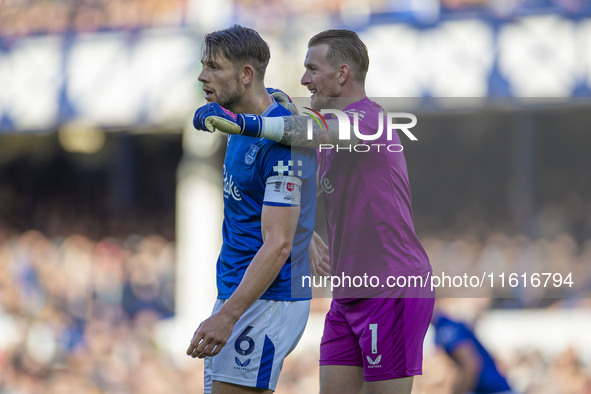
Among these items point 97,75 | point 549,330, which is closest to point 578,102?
point 549,330

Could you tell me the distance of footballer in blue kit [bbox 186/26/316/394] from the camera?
349 cm

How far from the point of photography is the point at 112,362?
11.4m

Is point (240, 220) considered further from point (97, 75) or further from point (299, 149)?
point (97, 75)

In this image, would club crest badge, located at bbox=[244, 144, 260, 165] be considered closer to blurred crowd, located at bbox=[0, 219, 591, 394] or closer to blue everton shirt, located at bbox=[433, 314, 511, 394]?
blue everton shirt, located at bbox=[433, 314, 511, 394]

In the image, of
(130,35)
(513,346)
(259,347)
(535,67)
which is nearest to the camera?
(259,347)

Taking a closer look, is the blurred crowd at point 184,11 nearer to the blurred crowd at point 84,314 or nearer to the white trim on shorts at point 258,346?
the blurred crowd at point 84,314

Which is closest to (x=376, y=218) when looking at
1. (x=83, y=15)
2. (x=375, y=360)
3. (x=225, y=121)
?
(x=375, y=360)

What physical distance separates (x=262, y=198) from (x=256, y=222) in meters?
0.10

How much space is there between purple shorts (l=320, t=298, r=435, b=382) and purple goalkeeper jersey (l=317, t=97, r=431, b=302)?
0.07 meters

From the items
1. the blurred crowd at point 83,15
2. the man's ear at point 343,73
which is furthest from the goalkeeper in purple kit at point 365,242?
the blurred crowd at point 83,15

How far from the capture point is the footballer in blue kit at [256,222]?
3.49 metres

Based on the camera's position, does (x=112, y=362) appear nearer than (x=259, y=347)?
No

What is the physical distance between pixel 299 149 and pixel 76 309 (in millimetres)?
9682

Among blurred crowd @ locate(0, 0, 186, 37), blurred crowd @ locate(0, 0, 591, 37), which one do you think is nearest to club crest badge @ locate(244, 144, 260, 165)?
blurred crowd @ locate(0, 0, 591, 37)
